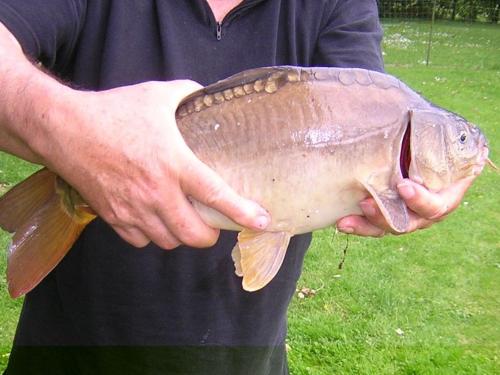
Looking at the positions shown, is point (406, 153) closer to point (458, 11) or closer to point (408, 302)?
point (408, 302)

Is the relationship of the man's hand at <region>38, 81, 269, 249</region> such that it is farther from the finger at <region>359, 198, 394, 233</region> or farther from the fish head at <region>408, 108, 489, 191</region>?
the fish head at <region>408, 108, 489, 191</region>

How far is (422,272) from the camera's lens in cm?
393

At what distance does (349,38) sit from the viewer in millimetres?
1535

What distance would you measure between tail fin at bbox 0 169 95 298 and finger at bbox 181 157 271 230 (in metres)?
0.31

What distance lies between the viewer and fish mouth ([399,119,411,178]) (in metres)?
1.26

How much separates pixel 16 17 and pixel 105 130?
1.26 feet

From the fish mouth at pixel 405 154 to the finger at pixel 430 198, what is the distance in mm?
36

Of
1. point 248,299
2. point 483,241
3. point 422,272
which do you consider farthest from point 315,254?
point 248,299

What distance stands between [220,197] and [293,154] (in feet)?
0.64

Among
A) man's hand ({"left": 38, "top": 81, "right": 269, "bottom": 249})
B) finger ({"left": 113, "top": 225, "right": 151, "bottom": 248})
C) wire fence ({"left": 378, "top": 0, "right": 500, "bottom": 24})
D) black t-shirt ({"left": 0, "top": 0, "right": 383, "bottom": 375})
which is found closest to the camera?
man's hand ({"left": 38, "top": 81, "right": 269, "bottom": 249})

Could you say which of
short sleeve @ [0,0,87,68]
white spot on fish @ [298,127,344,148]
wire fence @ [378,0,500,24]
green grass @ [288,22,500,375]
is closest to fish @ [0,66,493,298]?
white spot on fish @ [298,127,344,148]

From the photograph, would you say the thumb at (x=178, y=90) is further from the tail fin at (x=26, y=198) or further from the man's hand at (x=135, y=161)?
the tail fin at (x=26, y=198)

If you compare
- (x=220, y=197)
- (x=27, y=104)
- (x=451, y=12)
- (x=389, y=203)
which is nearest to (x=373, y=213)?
(x=389, y=203)

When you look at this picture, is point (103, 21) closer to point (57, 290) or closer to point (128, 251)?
point (128, 251)
